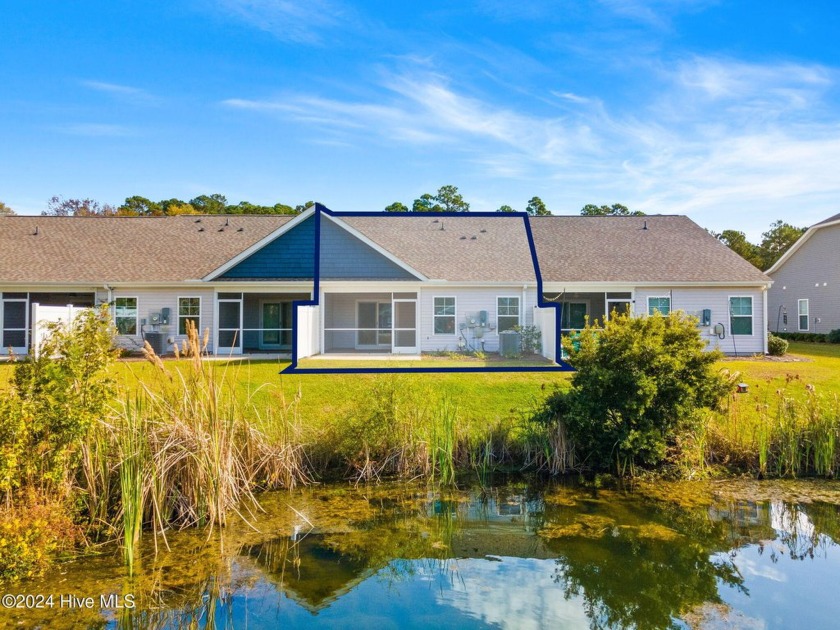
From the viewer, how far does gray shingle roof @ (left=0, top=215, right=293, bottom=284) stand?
1883 centimetres

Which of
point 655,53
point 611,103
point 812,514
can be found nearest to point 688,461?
point 812,514

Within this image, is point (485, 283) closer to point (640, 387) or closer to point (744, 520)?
point (640, 387)

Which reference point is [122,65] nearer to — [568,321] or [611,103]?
[611,103]

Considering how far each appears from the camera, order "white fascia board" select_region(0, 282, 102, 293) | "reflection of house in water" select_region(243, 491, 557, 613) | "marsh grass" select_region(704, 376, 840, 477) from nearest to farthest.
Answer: "reflection of house in water" select_region(243, 491, 557, 613)
"marsh grass" select_region(704, 376, 840, 477)
"white fascia board" select_region(0, 282, 102, 293)

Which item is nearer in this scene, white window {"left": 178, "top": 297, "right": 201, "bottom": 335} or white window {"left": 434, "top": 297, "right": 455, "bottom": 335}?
white window {"left": 434, "top": 297, "right": 455, "bottom": 335}

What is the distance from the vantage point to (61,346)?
5.11 meters

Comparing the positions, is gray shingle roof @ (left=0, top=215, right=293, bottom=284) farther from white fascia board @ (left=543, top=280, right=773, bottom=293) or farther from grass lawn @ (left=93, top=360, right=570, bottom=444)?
white fascia board @ (left=543, top=280, right=773, bottom=293)

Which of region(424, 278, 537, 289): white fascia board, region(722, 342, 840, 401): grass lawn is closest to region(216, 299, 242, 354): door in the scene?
region(424, 278, 537, 289): white fascia board

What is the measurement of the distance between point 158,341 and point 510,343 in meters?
12.4

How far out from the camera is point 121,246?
20766 millimetres

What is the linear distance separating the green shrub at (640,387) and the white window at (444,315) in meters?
11.1

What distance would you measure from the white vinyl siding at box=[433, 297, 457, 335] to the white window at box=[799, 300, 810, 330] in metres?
20.7

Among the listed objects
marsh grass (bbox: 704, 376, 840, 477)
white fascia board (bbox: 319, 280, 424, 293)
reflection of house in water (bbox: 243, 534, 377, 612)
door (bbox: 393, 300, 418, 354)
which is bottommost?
reflection of house in water (bbox: 243, 534, 377, 612)

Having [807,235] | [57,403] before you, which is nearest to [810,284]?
[807,235]
